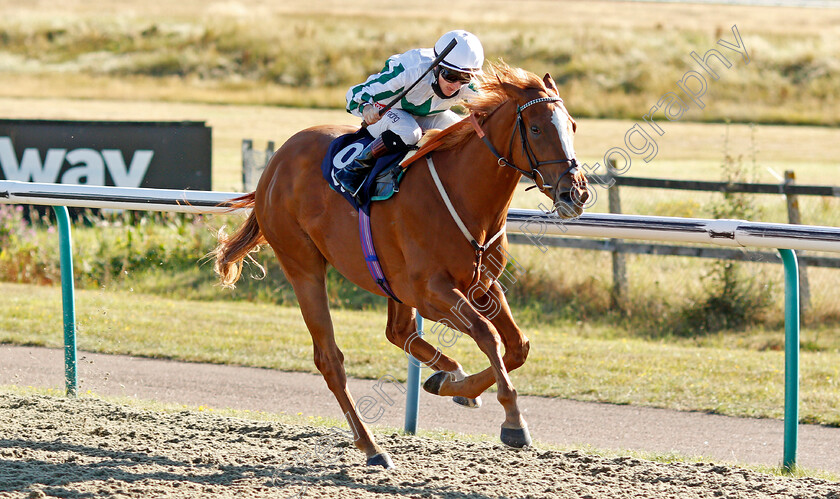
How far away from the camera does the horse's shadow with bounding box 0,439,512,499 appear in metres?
4.32

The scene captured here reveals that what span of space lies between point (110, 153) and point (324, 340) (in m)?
7.79

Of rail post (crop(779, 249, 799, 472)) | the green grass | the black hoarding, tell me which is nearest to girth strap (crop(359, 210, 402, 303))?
rail post (crop(779, 249, 799, 472))

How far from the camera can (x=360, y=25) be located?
46.5m

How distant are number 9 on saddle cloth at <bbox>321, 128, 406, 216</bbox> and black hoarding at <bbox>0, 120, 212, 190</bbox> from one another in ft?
23.8

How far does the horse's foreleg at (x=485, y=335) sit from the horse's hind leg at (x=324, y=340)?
2.03 ft

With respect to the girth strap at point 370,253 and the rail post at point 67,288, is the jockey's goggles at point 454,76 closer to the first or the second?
the girth strap at point 370,253

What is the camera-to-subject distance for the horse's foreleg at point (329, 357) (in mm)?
4844

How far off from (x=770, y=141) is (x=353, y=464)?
2460 centimetres

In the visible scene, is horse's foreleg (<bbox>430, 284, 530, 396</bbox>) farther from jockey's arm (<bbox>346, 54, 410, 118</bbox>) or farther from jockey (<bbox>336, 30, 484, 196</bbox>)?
jockey's arm (<bbox>346, 54, 410, 118</bbox>)

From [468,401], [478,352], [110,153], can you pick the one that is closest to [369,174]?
[468,401]

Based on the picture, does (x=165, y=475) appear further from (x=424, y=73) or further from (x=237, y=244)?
(x=424, y=73)

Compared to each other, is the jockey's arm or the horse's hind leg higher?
the jockey's arm

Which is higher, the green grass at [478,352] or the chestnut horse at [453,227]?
the chestnut horse at [453,227]

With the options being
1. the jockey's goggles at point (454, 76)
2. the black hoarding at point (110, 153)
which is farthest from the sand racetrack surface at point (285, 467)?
the black hoarding at point (110, 153)
